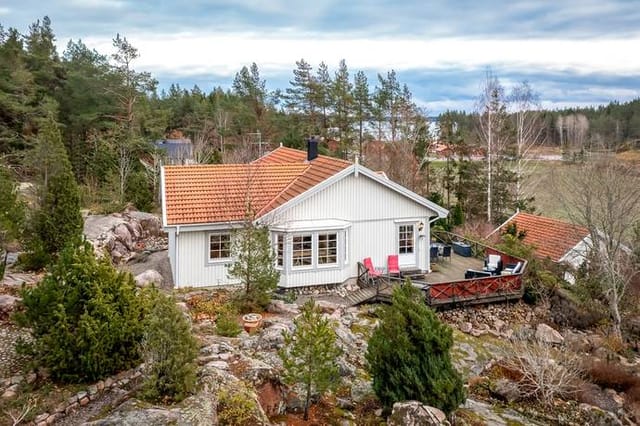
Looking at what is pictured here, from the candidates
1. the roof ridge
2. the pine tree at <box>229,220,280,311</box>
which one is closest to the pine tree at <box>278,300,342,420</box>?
the pine tree at <box>229,220,280,311</box>

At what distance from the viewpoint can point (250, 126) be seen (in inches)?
1956

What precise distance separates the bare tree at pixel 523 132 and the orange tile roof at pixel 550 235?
8.31m

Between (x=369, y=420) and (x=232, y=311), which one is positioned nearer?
(x=369, y=420)

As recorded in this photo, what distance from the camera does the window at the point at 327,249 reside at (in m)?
17.4

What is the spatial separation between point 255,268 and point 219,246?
3679 millimetres

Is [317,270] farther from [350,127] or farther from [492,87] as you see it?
[350,127]

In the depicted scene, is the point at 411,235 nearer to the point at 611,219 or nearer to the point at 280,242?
the point at 280,242

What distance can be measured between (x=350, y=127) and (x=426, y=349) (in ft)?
132

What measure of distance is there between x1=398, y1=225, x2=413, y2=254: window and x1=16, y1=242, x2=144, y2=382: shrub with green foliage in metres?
11.7

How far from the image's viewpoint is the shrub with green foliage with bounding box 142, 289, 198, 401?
707cm

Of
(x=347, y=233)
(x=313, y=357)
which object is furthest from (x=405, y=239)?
(x=313, y=357)

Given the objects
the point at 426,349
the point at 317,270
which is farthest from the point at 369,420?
the point at 317,270

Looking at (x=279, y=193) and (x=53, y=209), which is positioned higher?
(x=279, y=193)

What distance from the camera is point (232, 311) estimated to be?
13484 mm
